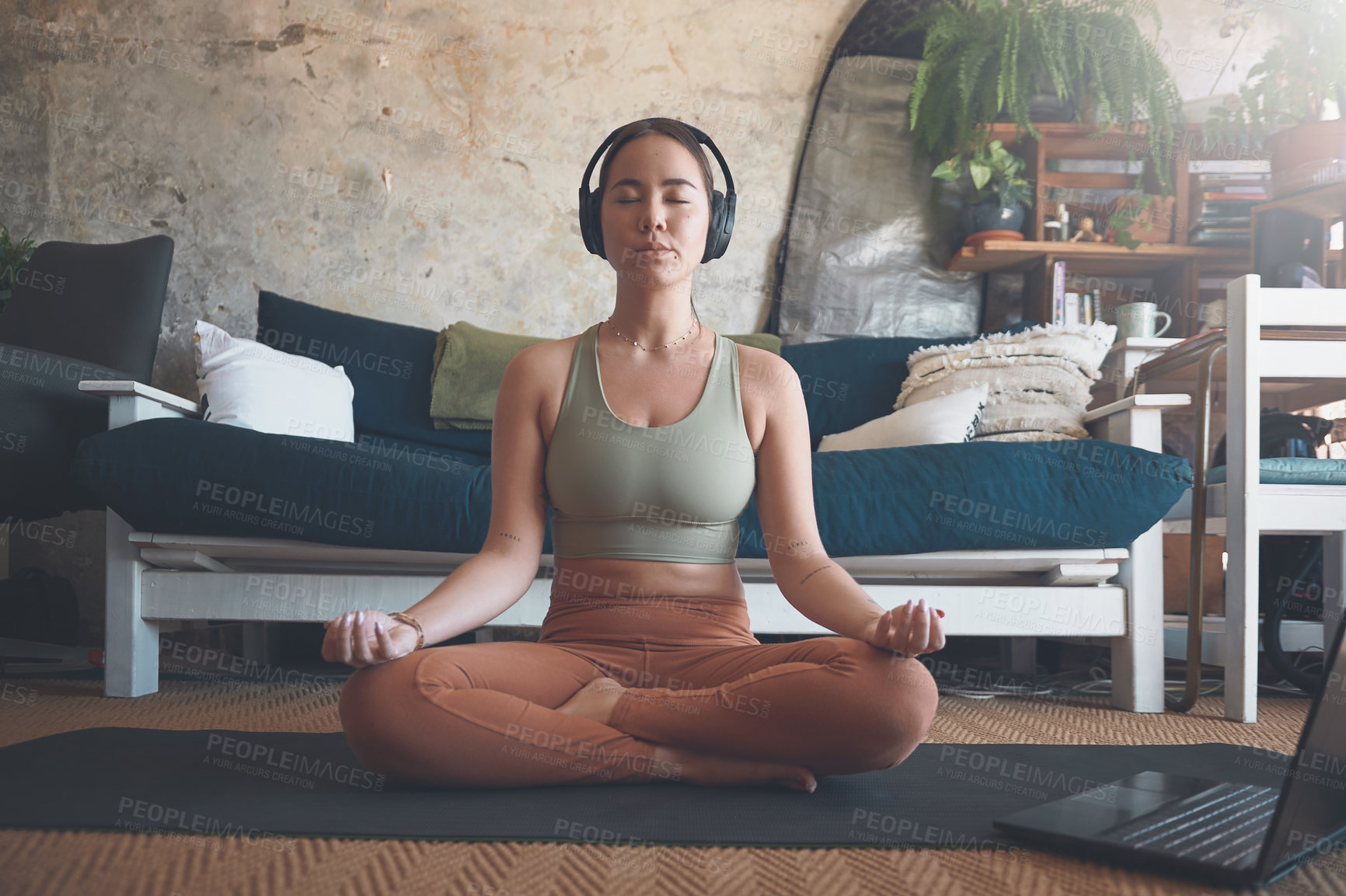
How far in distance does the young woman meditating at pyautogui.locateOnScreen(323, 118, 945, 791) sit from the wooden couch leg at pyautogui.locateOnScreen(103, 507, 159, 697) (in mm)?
1074

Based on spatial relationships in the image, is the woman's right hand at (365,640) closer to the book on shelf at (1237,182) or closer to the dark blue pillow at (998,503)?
the dark blue pillow at (998,503)

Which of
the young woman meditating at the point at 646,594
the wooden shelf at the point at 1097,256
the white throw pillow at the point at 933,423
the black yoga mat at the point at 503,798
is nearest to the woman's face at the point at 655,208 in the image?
the young woman meditating at the point at 646,594

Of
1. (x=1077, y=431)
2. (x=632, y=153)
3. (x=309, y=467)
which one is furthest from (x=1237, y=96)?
(x=309, y=467)

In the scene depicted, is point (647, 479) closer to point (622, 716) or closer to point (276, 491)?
point (622, 716)

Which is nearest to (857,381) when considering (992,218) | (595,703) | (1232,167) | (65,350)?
(992,218)

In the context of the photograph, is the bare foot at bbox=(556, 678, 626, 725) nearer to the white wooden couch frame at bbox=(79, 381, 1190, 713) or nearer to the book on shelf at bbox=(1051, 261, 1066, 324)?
the white wooden couch frame at bbox=(79, 381, 1190, 713)

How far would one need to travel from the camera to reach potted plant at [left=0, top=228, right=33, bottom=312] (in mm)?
2590

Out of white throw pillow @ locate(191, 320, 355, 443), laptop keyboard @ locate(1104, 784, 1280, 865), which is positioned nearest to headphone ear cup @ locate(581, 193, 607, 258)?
laptop keyboard @ locate(1104, 784, 1280, 865)

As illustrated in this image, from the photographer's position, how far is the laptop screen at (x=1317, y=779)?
0.73 meters

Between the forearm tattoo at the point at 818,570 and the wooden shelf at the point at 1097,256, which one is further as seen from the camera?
the wooden shelf at the point at 1097,256

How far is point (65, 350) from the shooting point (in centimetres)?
235

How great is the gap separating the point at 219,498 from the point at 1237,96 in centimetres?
301

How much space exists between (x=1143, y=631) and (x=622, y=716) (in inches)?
50.7

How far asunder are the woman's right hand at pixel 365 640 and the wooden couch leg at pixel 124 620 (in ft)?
3.80
